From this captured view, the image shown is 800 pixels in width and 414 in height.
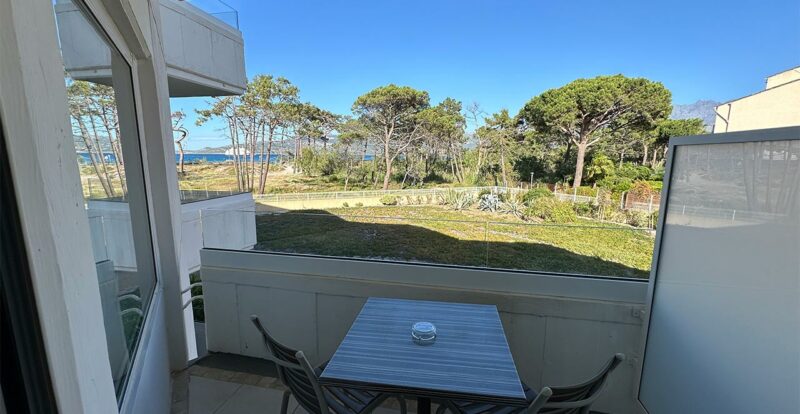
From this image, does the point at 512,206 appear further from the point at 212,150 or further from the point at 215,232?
the point at 212,150

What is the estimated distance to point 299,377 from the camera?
4.96 ft

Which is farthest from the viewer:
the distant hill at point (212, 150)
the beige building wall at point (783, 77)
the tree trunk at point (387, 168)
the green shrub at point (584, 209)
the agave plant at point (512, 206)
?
the tree trunk at point (387, 168)

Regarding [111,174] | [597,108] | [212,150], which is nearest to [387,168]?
[212,150]

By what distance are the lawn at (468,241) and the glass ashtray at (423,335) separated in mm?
788

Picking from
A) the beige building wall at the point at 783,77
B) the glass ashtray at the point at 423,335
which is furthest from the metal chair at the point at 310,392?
the beige building wall at the point at 783,77

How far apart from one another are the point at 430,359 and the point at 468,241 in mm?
1169

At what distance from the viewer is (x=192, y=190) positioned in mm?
6145

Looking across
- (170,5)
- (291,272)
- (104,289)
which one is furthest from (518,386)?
(170,5)

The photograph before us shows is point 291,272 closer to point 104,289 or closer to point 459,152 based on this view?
point 104,289

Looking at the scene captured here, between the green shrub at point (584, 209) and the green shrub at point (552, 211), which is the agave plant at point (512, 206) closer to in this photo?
the green shrub at point (552, 211)

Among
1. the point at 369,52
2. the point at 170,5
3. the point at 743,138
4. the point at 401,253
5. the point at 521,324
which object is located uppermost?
the point at 369,52

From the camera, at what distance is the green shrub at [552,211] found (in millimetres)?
3097

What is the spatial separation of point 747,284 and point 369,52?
1787 cm

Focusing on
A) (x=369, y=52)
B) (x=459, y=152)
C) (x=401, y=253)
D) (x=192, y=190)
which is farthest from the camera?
(x=369, y=52)
